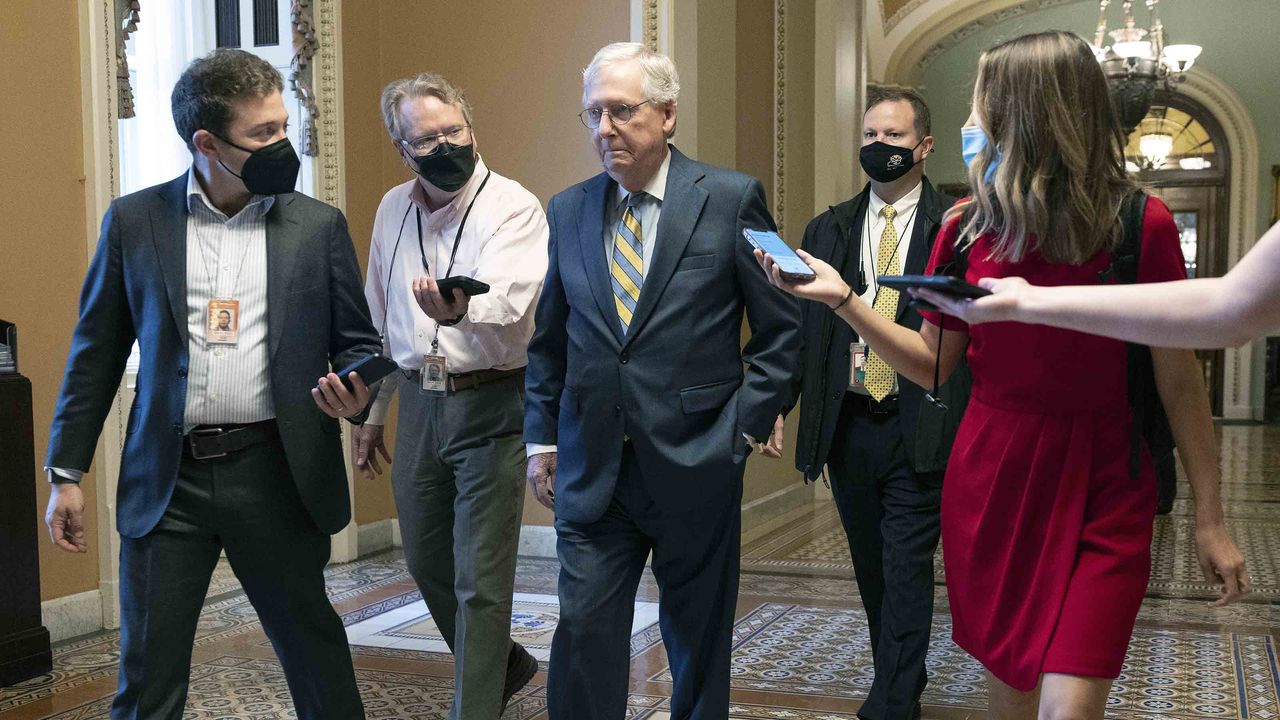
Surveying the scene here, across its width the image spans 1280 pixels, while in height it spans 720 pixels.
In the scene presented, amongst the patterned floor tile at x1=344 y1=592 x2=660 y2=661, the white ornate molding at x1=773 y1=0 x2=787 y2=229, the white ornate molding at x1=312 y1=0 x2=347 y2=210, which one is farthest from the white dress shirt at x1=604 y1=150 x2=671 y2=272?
the white ornate molding at x1=773 y1=0 x2=787 y2=229

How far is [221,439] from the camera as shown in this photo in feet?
9.18

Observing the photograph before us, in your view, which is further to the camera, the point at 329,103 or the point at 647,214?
the point at 329,103

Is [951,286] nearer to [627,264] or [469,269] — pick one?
[627,264]

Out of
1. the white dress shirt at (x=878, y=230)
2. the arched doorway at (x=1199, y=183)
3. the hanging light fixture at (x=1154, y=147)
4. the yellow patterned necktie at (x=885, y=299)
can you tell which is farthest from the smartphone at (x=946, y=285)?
the arched doorway at (x=1199, y=183)

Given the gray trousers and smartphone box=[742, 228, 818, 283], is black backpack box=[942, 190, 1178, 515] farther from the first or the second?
the gray trousers

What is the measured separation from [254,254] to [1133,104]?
11.7 meters

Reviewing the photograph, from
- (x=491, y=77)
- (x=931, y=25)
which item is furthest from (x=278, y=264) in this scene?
(x=931, y=25)

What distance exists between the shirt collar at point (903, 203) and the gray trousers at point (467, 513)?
1.32 metres

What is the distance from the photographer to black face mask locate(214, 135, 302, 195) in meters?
2.85

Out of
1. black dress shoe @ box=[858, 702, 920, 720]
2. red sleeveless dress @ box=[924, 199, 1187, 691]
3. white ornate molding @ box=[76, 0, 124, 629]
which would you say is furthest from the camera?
white ornate molding @ box=[76, 0, 124, 629]

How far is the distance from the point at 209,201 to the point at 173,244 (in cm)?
15

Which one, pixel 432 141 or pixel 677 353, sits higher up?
pixel 432 141

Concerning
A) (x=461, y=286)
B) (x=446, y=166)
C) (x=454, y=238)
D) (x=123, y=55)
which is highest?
(x=123, y=55)

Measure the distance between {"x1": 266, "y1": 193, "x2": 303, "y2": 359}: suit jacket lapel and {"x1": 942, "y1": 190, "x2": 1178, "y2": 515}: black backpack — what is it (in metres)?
1.73
